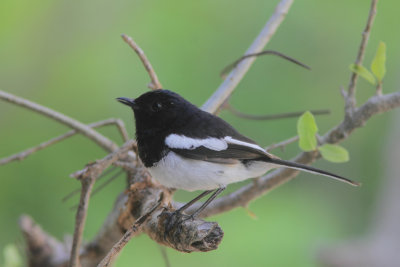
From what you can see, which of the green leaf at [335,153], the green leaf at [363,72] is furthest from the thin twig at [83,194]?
the green leaf at [363,72]

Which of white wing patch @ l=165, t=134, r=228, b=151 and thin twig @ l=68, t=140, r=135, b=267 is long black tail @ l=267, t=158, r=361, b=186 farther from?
thin twig @ l=68, t=140, r=135, b=267

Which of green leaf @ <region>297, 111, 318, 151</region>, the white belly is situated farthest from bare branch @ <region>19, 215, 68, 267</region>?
green leaf @ <region>297, 111, 318, 151</region>

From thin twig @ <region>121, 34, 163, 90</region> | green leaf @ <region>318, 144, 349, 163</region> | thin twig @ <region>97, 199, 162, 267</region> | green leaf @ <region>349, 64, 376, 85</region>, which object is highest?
thin twig @ <region>121, 34, 163, 90</region>

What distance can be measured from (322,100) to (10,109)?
2.77 metres

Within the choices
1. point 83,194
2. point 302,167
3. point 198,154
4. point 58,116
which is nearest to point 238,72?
point 198,154

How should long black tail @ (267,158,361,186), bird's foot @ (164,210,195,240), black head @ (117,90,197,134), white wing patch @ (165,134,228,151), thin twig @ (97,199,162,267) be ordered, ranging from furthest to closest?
1. black head @ (117,90,197,134)
2. white wing patch @ (165,134,228,151)
3. long black tail @ (267,158,361,186)
4. bird's foot @ (164,210,195,240)
5. thin twig @ (97,199,162,267)

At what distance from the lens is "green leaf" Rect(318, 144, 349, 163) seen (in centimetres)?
186

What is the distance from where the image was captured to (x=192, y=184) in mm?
1937

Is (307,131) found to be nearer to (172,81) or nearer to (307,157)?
(307,157)

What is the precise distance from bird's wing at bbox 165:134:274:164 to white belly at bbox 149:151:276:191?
2 centimetres

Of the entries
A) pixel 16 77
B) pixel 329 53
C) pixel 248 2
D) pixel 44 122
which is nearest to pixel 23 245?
pixel 44 122

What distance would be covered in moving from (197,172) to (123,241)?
511 mm

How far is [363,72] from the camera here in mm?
1923

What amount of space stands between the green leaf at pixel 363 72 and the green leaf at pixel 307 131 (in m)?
0.29
